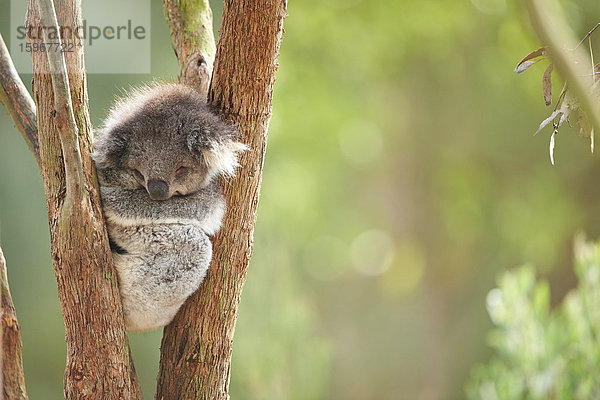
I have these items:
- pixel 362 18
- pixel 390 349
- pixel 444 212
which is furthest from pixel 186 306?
pixel 390 349

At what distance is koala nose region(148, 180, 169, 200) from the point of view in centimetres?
181

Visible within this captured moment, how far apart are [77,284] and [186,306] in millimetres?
365

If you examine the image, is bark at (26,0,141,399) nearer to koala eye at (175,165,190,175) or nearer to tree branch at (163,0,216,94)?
koala eye at (175,165,190,175)

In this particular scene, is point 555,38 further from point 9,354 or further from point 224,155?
point 9,354

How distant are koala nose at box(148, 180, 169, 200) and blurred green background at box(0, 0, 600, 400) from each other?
388 centimetres

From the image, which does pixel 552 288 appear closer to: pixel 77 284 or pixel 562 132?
pixel 562 132

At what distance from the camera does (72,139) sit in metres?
1.51

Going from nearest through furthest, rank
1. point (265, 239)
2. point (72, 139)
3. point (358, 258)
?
1. point (72, 139)
2. point (265, 239)
3. point (358, 258)

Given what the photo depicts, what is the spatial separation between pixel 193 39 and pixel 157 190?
27.1 inches

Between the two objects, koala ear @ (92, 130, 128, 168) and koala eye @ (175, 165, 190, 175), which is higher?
koala ear @ (92, 130, 128, 168)

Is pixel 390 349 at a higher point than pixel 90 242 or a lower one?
lower

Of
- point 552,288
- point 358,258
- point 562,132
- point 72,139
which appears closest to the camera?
point 72,139

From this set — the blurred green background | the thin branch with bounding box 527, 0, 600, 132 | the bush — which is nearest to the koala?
the thin branch with bounding box 527, 0, 600, 132

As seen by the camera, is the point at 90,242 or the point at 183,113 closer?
the point at 90,242
